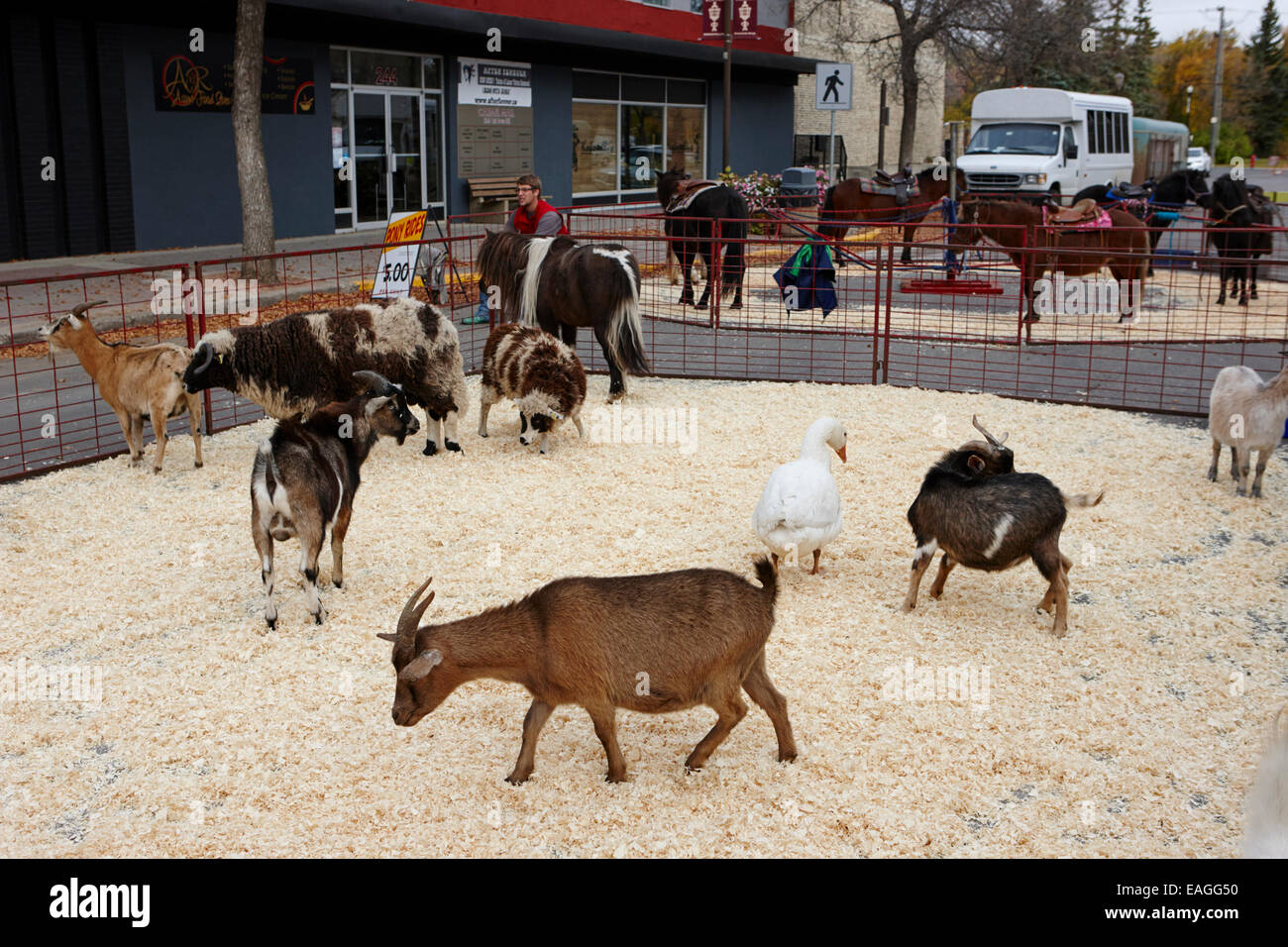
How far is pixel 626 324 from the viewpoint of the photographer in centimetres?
1030

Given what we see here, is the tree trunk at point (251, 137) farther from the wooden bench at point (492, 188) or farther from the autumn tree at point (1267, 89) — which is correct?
the autumn tree at point (1267, 89)

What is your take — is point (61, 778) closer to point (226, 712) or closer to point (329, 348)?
point (226, 712)

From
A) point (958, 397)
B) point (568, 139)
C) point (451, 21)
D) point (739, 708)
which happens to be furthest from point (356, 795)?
point (568, 139)

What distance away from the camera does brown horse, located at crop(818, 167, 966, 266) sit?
814 inches

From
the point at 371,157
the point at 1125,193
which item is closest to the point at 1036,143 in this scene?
the point at 1125,193

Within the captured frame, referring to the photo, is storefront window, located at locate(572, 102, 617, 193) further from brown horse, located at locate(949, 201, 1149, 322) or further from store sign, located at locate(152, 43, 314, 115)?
brown horse, located at locate(949, 201, 1149, 322)

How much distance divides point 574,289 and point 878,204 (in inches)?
496

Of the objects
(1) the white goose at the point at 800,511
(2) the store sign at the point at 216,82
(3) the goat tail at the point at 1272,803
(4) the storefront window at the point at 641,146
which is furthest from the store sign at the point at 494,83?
(3) the goat tail at the point at 1272,803

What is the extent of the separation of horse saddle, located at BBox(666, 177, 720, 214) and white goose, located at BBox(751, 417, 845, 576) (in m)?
10.9

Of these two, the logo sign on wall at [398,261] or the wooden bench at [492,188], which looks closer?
the logo sign on wall at [398,261]

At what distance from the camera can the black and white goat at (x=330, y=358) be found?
8188mm

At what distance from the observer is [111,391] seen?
8344 mm

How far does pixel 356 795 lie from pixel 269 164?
54.2 feet

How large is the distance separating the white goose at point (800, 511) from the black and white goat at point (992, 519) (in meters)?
0.49
